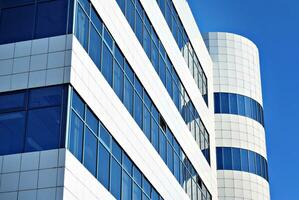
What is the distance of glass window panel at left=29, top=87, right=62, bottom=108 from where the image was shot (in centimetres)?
2527

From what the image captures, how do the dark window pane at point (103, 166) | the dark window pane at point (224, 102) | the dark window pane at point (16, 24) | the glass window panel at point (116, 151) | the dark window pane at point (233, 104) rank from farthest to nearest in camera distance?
the dark window pane at point (233, 104) → the dark window pane at point (224, 102) → the glass window panel at point (116, 151) → the dark window pane at point (103, 166) → the dark window pane at point (16, 24)

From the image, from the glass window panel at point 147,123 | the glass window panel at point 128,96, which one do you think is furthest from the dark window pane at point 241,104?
the glass window panel at point 128,96

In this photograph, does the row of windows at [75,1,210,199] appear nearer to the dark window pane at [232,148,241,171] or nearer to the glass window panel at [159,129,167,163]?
the glass window panel at [159,129,167,163]

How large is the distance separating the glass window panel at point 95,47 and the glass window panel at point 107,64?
50 cm

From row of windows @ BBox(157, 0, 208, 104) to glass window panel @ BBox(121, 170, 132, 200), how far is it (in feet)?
43.6

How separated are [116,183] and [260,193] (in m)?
28.8

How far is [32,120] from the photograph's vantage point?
2531 cm

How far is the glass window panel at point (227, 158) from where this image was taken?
5494 cm

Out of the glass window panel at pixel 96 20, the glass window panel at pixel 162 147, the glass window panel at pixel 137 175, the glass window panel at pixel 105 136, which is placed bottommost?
the glass window panel at pixel 137 175

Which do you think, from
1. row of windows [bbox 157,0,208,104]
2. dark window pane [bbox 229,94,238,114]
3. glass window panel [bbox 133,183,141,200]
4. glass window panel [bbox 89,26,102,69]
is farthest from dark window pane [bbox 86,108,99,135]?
dark window pane [bbox 229,94,238,114]

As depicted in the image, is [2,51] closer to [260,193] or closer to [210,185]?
[210,185]

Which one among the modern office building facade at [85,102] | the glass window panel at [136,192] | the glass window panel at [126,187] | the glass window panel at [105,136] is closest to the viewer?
the modern office building facade at [85,102]

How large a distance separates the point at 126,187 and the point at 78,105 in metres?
6.31

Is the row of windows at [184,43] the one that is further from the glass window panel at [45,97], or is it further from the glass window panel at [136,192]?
the glass window panel at [45,97]
